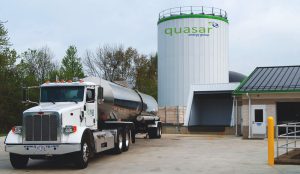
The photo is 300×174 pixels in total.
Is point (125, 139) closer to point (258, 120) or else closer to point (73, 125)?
point (73, 125)

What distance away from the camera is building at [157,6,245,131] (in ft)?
149

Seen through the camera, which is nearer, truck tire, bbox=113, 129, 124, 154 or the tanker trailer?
the tanker trailer

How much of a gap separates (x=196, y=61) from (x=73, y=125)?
3051 centimetres

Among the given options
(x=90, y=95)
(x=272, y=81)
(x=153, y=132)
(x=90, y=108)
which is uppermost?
(x=272, y=81)

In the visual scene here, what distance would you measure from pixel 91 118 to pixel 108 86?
10.1ft

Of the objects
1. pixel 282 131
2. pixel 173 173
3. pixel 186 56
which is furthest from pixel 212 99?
pixel 173 173

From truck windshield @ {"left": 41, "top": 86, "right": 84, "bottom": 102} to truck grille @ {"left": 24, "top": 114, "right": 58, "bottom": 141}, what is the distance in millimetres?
1906

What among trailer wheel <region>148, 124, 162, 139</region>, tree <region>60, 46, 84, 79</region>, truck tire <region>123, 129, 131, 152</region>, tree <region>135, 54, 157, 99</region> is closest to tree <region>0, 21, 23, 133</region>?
tree <region>60, 46, 84, 79</region>

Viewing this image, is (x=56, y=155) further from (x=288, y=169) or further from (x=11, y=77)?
(x=11, y=77)


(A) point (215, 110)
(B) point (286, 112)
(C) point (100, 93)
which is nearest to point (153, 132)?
(B) point (286, 112)

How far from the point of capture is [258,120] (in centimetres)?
3158

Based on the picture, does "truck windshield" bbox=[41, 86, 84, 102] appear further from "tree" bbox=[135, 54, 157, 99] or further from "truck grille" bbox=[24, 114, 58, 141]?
"tree" bbox=[135, 54, 157, 99]

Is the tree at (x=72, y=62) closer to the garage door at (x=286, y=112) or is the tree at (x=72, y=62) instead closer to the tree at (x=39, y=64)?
the tree at (x=39, y=64)

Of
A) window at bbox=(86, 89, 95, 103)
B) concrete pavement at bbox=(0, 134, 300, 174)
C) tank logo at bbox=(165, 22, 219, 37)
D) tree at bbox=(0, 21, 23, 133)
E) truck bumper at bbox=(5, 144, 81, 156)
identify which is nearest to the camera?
concrete pavement at bbox=(0, 134, 300, 174)
